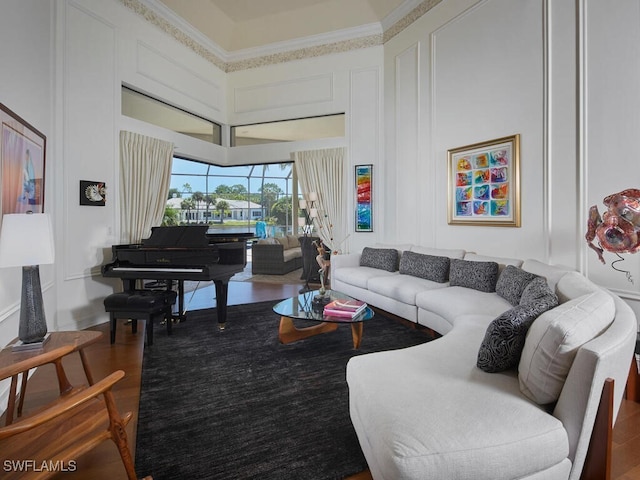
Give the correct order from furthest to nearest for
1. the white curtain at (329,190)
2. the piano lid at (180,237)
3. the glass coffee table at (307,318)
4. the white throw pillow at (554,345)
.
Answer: the white curtain at (329,190) < the piano lid at (180,237) < the glass coffee table at (307,318) < the white throw pillow at (554,345)

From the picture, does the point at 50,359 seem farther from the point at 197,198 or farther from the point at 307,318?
the point at 197,198

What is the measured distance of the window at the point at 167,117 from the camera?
4.79 meters

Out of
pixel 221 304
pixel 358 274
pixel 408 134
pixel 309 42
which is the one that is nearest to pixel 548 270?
pixel 358 274

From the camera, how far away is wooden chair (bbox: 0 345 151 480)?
1248mm

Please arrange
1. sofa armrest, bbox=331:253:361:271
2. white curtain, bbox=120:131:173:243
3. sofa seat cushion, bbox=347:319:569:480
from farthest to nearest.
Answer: sofa armrest, bbox=331:253:361:271
white curtain, bbox=120:131:173:243
sofa seat cushion, bbox=347:319:569:480

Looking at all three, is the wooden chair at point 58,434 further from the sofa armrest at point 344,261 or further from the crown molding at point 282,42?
the crown molding at point 282,42

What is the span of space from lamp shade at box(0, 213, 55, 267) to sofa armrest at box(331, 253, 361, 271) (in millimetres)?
3719

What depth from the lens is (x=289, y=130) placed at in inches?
257

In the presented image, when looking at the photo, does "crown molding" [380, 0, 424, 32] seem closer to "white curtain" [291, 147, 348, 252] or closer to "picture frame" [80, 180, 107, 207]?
"white curtain" [291, 147, 348, 252]

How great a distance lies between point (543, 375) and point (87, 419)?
1981 mm

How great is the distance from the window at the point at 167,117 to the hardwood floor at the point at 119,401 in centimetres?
288

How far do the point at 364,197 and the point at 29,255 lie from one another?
184 inches

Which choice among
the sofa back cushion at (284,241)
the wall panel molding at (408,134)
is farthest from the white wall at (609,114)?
the sofa back cushion at (284,241)

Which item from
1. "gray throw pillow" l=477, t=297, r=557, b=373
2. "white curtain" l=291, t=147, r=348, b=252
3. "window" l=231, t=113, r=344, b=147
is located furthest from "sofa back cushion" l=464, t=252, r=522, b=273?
"window" l=231, t=113, r=344, b=147
